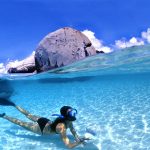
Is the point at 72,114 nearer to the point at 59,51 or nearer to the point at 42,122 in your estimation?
the point at 42,122

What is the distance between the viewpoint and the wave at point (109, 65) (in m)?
23.5

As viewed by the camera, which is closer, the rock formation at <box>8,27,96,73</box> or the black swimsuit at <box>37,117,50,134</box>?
the black swimsuit at <box>37,117,50,134</box>

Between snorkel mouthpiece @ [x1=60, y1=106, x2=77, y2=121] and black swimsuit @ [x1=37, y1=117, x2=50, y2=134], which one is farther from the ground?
snorkel mouthpiece @ [x1=60, y1=106, x2=77, y2=121]

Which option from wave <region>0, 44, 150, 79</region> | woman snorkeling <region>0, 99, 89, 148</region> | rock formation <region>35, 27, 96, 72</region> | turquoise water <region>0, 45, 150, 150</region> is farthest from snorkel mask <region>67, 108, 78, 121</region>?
rock formation <region>35, 27, 96, 72</region>

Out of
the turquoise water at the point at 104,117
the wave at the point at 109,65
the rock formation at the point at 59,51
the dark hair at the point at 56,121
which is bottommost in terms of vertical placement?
the turquoise water at the point at 104,117

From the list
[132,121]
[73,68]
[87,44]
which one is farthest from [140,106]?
[87,44]

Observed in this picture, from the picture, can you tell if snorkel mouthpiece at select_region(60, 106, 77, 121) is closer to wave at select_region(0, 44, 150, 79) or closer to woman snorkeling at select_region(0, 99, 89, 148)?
woman snorkeling at select_region(0, 99, 89, 148)

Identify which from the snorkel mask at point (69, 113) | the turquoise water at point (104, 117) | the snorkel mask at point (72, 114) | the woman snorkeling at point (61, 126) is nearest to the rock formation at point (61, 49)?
the turquoise water at point (104, 117)

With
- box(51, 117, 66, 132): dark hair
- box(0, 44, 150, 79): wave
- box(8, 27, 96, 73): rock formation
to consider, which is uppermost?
box(8, 27, 96, 73): rock formation

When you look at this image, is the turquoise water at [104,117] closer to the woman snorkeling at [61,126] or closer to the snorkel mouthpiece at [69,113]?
the woman snorkeling at [61,126]

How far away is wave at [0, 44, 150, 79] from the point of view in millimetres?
23469

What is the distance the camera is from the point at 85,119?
11.1 m

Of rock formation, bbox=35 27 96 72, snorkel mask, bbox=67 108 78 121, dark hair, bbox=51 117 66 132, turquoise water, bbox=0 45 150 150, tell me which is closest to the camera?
snorkel mask, bbox=67 108 78 121

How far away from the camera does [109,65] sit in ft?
83.2
